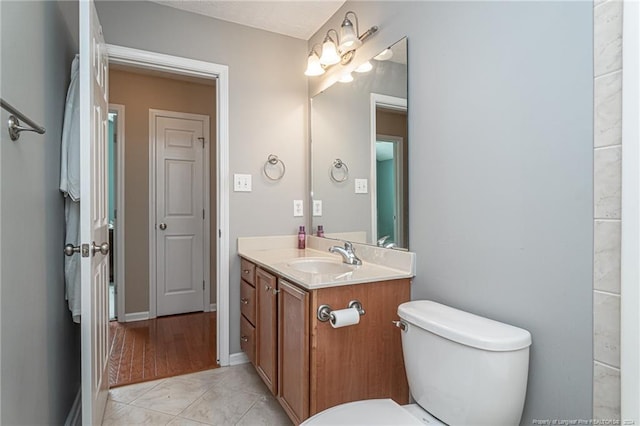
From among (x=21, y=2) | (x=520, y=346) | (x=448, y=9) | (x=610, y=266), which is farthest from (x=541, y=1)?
(x=21, y=2)

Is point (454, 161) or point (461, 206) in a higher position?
point (454, 161)

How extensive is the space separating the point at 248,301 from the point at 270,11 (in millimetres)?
1893

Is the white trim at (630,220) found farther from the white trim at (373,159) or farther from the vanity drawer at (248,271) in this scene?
the vanity drawer at (248,271)

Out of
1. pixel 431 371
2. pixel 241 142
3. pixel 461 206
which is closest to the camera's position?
pixel 431 371

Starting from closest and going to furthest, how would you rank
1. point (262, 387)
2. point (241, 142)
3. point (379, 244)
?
1. point (379, 244)
2. point (262, 387)
3. point (241, 142)

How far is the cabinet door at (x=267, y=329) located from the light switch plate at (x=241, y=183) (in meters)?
0.65

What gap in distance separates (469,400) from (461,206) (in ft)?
2.29

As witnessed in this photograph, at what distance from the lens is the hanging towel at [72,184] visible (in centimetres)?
149

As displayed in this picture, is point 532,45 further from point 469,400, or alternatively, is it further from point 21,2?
point 21,2

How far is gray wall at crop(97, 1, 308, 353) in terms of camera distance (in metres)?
2.21

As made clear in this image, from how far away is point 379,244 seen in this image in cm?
185

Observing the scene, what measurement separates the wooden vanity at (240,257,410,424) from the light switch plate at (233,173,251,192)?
0.87m

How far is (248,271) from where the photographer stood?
2.19 meters

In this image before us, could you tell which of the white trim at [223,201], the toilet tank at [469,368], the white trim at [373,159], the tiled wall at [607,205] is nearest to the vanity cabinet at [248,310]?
the white trim at [223,201]
